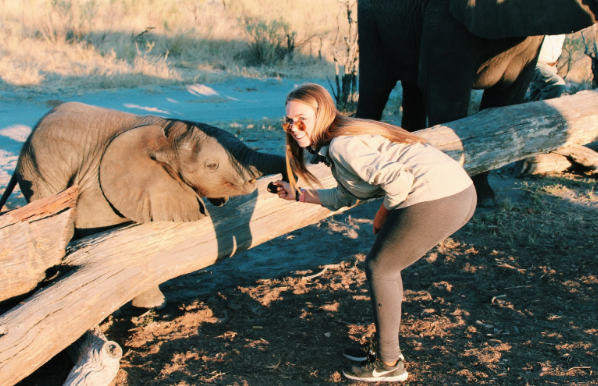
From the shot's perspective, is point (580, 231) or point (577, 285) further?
point (580, 231)

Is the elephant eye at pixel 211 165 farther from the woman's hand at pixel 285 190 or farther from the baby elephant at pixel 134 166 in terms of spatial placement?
the woman's hand at pixel 285 190

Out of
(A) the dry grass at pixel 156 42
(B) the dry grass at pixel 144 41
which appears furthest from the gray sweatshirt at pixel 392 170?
(B) the dry grass at pixel 144 41

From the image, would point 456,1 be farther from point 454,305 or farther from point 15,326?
point 15,326

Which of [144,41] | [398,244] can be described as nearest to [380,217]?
[398,244]

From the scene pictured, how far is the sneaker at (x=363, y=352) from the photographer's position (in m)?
3.28

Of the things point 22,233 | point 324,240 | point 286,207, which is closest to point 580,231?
point 324,240

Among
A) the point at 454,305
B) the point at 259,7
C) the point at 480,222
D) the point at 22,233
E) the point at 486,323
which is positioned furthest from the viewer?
the point at 259,7

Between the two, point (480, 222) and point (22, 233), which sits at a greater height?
point (22, 233)

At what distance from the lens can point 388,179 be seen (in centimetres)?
Answer: 276

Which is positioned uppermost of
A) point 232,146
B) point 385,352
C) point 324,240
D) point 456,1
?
point 456,1

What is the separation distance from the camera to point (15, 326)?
307cm

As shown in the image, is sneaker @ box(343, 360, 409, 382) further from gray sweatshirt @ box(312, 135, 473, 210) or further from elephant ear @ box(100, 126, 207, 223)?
elephant ear @ box(100, 126, 207, 223)

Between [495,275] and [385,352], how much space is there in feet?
6.31

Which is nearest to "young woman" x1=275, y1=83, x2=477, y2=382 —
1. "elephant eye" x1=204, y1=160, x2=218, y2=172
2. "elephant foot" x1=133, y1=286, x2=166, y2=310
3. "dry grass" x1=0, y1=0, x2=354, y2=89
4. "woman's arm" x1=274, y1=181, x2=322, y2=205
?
"woman's arm" x1=274, y1=181, x2=322, y2=205
